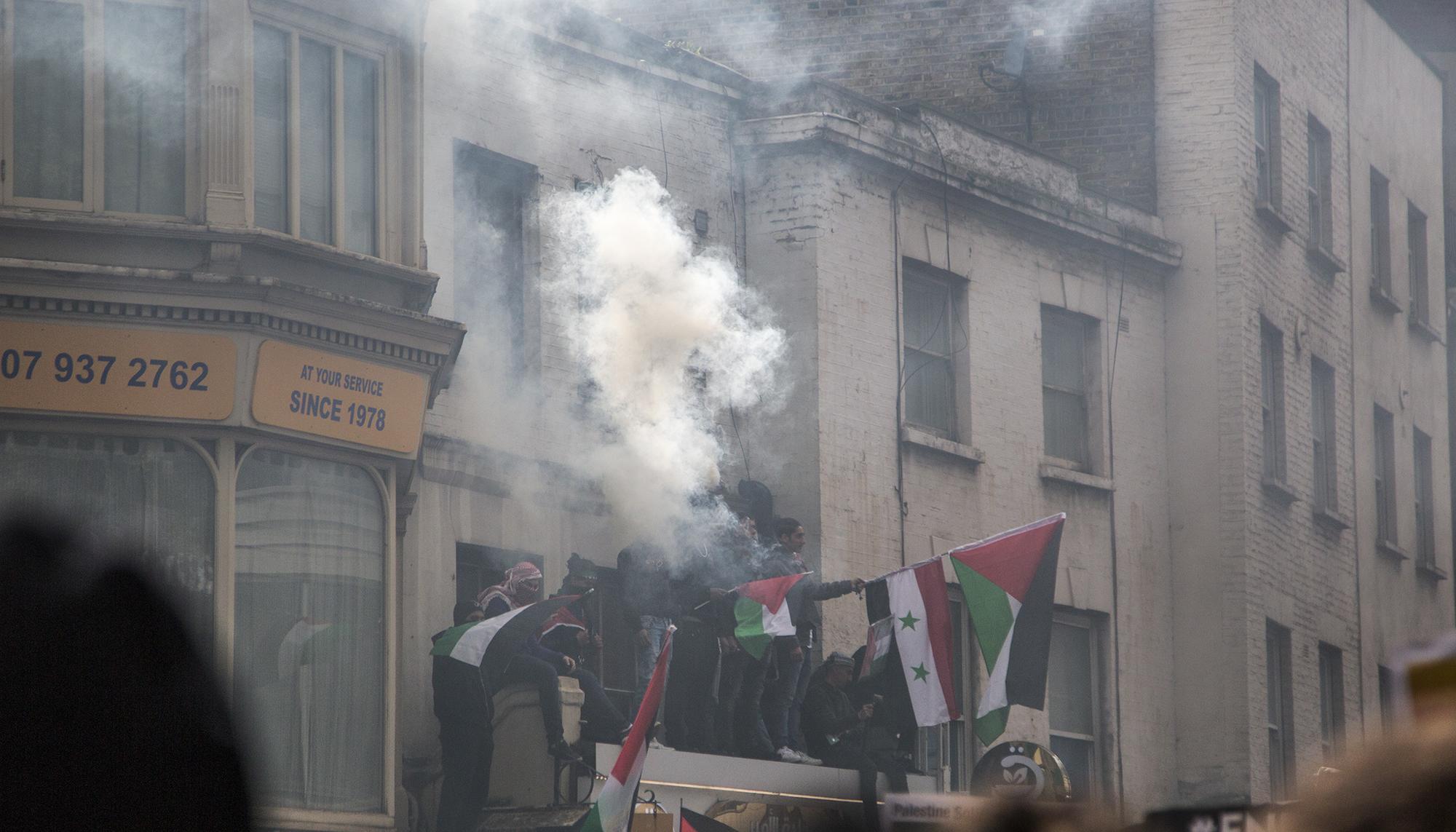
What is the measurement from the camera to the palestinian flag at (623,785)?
12.1m

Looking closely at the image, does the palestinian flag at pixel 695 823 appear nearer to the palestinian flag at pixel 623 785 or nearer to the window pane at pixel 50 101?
the palestinian flag at pixel 623 785

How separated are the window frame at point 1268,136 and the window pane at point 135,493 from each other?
1365cm

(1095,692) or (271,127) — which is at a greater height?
(271,127)

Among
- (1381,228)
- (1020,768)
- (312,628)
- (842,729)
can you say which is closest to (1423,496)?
(1381,228)

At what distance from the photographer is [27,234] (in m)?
10.9

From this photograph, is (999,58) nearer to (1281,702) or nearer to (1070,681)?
(1070,681)

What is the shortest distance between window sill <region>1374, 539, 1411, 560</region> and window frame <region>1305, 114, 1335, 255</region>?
3.41m

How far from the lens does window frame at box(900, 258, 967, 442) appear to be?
18047 mm

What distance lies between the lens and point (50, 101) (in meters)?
11.2

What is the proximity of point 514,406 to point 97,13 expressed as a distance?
441cm

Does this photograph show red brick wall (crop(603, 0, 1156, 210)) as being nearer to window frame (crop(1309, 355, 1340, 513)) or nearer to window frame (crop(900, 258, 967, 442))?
window frame (crop(900, 258, 967, 442))

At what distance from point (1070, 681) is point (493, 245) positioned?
23.9 feet

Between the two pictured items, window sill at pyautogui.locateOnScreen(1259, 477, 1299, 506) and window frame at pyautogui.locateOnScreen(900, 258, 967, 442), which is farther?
window sill at pyautogui.locateOnScreen(1259, 477, 1299, 506)

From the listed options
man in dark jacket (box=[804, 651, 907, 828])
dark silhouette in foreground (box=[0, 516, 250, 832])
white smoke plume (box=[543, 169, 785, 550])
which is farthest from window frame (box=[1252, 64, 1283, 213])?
dark silhouette in foreground (box=[0, 516, 250, 832])
